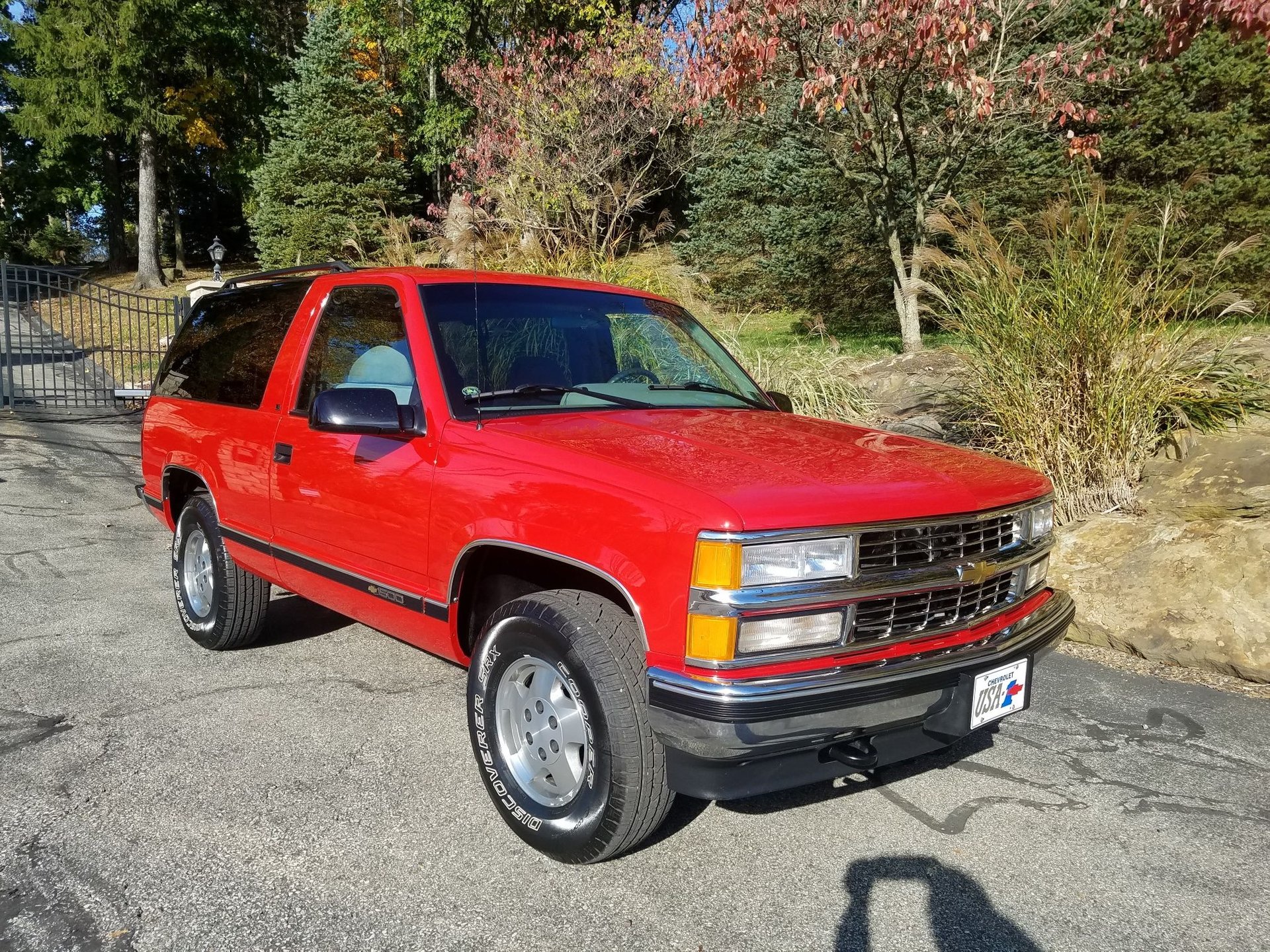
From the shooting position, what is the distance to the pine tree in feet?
85.3

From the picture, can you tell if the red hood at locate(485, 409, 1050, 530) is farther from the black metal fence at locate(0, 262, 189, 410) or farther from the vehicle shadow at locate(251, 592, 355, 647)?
the black metal fence at locate(0, 262, 189, 410)

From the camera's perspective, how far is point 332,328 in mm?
4066

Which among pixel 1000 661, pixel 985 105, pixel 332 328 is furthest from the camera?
pixel 985 105

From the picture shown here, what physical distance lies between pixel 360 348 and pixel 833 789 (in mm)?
2590

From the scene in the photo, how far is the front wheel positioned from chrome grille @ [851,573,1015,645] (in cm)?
65

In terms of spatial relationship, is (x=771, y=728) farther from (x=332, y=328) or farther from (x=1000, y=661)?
(x=332, y=328)

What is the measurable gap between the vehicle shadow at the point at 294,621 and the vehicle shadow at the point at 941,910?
3134 millimetres

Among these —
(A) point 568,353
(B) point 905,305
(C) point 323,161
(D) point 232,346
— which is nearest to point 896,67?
(B) point 905,305

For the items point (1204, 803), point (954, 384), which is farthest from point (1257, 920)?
point (954, 384)

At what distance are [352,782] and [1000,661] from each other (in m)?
2.30

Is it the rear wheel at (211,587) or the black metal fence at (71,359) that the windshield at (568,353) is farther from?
the black metal fence at (71,359)

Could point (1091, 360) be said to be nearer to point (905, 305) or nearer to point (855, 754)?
point (855, 754)

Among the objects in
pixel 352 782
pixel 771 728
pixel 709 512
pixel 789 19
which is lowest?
pixel 352 782

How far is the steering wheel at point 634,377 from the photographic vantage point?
3.83m
